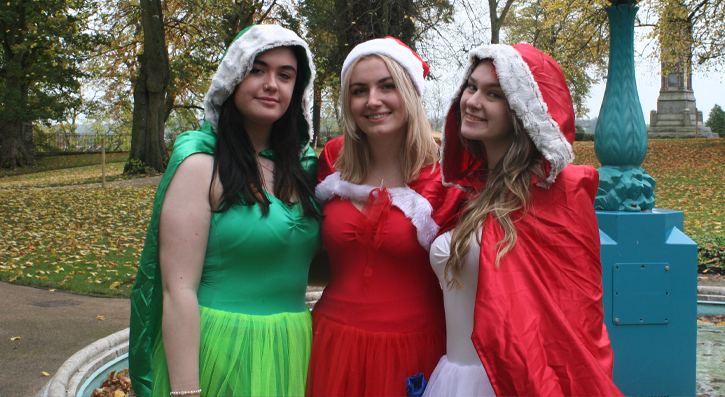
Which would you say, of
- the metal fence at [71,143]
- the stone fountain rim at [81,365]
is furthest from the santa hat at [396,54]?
the metal fence at [71,143]

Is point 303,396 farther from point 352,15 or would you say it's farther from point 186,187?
point 352,15

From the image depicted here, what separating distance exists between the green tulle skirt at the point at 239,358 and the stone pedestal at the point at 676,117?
91.4 ft

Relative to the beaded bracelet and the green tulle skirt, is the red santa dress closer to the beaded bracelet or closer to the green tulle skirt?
the green tulle skirt

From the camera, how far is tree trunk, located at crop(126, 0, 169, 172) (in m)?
15.0

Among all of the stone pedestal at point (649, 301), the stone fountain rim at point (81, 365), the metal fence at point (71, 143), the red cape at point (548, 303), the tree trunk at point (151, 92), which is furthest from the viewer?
the metal fence at point (71, 143)

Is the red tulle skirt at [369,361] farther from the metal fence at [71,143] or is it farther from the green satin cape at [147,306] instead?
the metal fence at [71,143]

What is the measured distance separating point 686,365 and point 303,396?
2179 millimetres

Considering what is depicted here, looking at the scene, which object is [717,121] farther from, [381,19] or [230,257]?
[230,257]

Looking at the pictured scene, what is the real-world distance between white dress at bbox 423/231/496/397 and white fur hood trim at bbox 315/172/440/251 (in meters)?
0.19

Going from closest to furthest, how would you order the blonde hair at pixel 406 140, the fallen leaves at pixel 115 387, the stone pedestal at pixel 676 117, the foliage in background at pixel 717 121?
1. the blonde hair at pixel 406 140
2. the fallen leaves at pixel 115 387
3. the stone pedestal at pixel 676 117
4. the foliage in background at pixel 717 121

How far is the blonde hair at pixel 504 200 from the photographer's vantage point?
80.9 inches

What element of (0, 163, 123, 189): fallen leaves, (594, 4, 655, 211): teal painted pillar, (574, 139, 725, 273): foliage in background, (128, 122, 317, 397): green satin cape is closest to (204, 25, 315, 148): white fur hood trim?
(128, 122, 317, 397): green satin cape

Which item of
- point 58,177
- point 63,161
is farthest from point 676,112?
point 63,161

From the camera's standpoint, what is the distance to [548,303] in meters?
1.94
